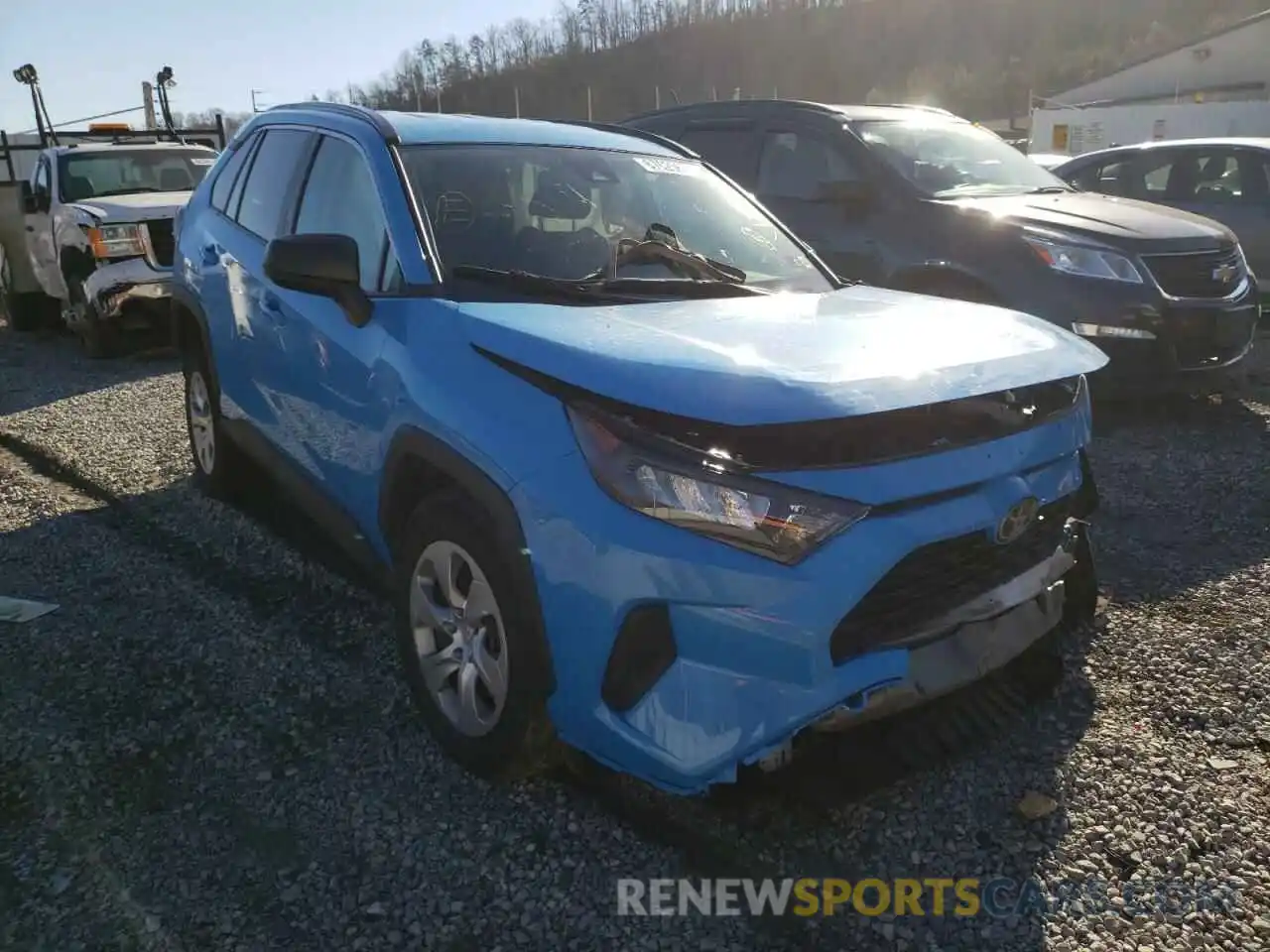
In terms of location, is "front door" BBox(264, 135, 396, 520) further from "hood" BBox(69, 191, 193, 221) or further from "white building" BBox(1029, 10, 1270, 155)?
"white building" BBox(1029, 10, 1270, 155)

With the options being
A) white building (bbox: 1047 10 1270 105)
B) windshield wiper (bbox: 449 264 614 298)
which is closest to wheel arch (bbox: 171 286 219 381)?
windshield wiper (bbox: 449 264 614 298)

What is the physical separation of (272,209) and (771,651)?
9.81 ft

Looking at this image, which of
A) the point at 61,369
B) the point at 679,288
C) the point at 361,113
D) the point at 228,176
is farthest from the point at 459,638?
the point at 61,369

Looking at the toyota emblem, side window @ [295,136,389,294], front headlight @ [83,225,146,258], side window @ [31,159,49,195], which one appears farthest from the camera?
side window @ [31,159,49,195]

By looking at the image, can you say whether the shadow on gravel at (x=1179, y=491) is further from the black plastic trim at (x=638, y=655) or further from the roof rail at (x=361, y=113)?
the roof rail at (x=361, y=113)

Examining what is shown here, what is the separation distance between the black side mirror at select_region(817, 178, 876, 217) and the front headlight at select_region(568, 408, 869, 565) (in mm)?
4189

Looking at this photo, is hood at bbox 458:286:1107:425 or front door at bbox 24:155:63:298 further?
front door at bbox 24:155:63:298

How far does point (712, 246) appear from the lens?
3.56 metres

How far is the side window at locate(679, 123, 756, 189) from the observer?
22.4 feet

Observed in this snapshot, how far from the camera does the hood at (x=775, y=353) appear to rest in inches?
86.3

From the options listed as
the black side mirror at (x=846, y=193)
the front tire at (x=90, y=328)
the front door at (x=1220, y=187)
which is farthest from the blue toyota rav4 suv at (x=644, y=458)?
the front door at (x=1220, y=187)

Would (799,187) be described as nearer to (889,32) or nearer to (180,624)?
(180,624)

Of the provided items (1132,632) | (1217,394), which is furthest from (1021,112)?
(1132,632)

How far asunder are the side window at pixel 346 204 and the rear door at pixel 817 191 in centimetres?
321
